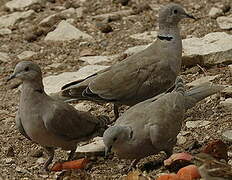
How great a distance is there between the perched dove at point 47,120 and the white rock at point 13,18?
3912mm

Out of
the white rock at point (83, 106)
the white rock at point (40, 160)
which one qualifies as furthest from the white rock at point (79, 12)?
the white rock at point (40, 160)

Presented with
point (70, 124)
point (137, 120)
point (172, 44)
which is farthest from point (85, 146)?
point (172, 44)

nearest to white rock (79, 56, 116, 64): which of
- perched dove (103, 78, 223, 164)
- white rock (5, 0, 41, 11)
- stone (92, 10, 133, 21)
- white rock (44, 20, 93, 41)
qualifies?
white rock (44, 20, 93, 41)

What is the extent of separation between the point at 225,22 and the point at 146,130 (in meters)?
3.56

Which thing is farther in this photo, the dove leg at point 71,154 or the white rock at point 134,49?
the white rock at point 134,49

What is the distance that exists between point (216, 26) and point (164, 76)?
2178mm

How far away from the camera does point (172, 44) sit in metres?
7.21

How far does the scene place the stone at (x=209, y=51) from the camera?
782 cm

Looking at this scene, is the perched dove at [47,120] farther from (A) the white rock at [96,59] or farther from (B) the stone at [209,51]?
(A) the white rock at [96,59]

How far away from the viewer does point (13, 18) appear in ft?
33.0

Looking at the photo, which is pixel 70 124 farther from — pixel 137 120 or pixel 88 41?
pixel 88 41

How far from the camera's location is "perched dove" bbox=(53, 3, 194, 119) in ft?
22.9

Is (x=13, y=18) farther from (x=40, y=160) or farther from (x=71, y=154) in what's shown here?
(x=71, y=154)

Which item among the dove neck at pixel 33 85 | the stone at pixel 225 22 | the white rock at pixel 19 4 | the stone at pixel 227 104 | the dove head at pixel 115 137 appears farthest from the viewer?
the white rock at pixel 19 4
